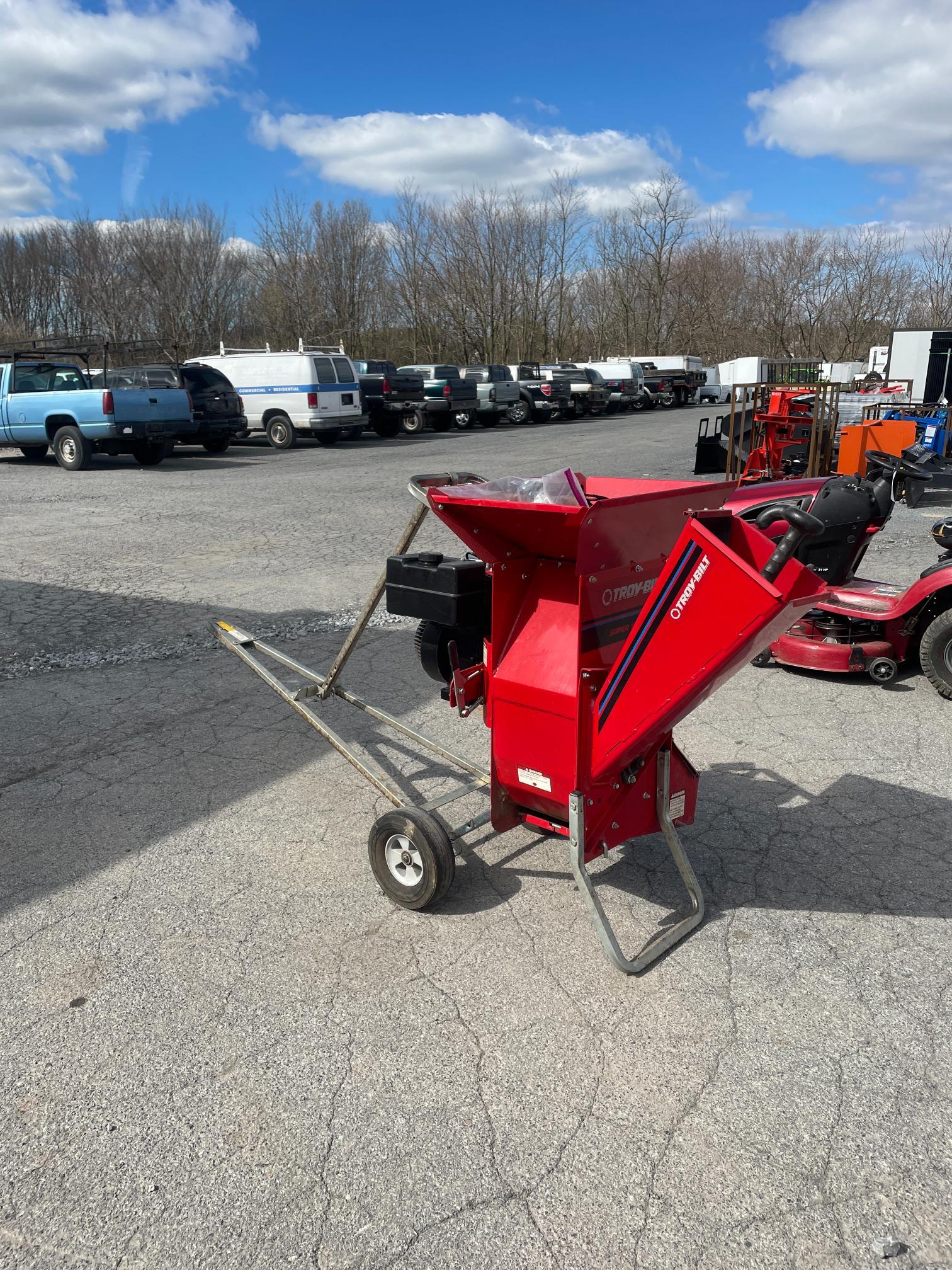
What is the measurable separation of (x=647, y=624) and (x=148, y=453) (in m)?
17.0

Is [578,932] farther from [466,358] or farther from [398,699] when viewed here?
[466,358]

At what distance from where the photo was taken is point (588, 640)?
3.08m

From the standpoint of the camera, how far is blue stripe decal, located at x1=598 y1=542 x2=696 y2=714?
8.92 ft

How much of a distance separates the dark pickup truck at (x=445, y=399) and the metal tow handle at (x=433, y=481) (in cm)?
2291

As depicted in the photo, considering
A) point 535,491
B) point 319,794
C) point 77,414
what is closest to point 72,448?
point 77,414

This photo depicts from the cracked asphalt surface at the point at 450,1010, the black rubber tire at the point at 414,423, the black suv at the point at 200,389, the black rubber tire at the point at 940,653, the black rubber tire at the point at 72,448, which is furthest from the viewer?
the black rubber tire at the point at 414,423

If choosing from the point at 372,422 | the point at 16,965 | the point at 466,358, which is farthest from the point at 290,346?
the point at 16,965

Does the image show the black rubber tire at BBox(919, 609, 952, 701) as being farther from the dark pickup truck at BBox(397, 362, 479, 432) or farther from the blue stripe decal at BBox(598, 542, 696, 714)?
the dark pickup truck at BBox(397, 362, 479, 432)

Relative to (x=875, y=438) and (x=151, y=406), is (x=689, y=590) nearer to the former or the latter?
(x=875, y=438)

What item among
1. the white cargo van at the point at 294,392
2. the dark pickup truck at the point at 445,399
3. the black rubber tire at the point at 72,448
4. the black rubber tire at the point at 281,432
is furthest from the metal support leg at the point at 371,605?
the dark pickup truck at the point at 445,399

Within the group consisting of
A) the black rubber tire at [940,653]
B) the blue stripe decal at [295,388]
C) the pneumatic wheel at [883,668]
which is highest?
the blue stripe decal at [295,388]

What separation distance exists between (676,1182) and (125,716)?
3.98 metres

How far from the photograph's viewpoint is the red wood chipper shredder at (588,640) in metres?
2.70

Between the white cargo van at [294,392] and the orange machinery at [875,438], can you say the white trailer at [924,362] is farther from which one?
the white cargo van at [294,392]
